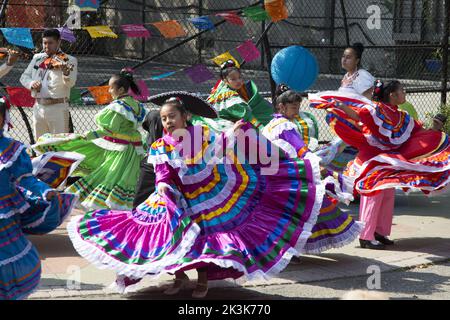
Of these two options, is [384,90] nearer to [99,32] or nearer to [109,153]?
[109,153]

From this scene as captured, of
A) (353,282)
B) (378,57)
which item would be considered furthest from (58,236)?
(378,57)

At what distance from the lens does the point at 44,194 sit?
5656 millimetres

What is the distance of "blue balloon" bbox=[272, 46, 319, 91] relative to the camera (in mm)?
9891

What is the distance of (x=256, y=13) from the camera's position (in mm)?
10516

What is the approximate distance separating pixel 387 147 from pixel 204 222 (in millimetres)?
2723

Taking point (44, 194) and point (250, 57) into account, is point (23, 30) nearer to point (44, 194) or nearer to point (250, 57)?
point (250, 57)

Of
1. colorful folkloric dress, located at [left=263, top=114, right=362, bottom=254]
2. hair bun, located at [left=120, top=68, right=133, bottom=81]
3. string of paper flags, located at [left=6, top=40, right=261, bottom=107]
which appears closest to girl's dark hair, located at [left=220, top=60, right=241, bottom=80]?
string of paper flags, located at [left=6, top=40, right=261, bottom=107]

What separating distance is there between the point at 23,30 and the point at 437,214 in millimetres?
4877

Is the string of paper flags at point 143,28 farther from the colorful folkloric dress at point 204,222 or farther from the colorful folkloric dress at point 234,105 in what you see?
the colorful folkloric dress at point 204,222

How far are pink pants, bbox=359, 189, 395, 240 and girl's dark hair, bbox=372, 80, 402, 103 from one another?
859 mm

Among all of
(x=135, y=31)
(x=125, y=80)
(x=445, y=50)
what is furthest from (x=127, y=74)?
(x=445, y=50)

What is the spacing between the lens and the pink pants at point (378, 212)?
26.4 feet

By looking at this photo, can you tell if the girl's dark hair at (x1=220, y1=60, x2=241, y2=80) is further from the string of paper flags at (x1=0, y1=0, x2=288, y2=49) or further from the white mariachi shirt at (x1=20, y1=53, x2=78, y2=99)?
the white mariachi shirt at (x1=20, y1=53, x2=78, y2=99)

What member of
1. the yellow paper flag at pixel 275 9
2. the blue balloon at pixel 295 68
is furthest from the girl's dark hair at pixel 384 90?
the yellow paper flag at pixel 275 9
